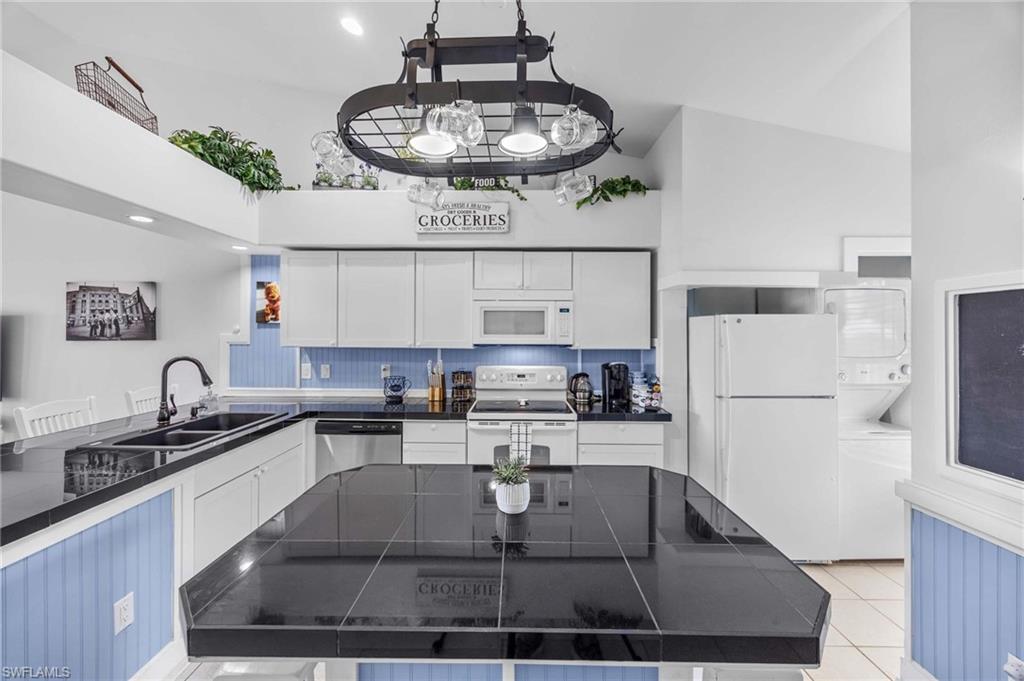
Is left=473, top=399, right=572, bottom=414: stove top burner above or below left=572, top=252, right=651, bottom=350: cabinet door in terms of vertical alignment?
below

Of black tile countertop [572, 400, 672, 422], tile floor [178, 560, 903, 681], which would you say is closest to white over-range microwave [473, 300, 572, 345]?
black tile countertop [572, 400, 672, 422]

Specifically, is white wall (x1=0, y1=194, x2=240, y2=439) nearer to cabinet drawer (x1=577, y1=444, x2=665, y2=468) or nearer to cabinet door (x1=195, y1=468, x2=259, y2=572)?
cabinet door (x1=195, y1=468, x2=259, y2=572)

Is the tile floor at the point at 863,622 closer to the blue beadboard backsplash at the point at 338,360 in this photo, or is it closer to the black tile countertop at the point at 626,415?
the black tile countertop at the point at 626,415

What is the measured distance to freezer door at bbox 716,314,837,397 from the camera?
2.89 m

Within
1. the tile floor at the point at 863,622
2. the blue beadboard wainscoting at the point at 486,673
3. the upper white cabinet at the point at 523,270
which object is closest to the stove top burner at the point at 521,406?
the upper white cabinet at the point at 523,270

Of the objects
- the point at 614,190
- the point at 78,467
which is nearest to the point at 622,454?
the point at 614,190

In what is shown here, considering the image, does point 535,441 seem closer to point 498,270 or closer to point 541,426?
point 541,426

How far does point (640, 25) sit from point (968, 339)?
78.2 inches

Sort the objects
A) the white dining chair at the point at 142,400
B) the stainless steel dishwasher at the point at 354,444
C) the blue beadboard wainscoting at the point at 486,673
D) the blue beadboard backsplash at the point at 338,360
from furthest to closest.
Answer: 1. the blue beadboard backsplash at the point at 338,360
2. the stainless steel dishwasher at the point at 354,444
3. the white dining chair at the point at 142,400
4. the blue beadboard wainscoting at the point at 486,673

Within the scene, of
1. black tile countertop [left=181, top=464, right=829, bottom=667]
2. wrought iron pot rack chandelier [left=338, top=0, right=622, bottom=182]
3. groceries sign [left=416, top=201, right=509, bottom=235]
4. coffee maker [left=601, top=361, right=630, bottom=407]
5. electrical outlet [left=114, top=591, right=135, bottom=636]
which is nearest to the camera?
black tile countertop [left=181, top=464, right=829, bottom=667]

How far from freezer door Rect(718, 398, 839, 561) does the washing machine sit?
153 mm

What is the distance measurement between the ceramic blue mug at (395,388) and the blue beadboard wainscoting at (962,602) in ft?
10.1

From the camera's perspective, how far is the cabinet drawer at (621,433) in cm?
313

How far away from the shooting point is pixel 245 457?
8.39 feet
